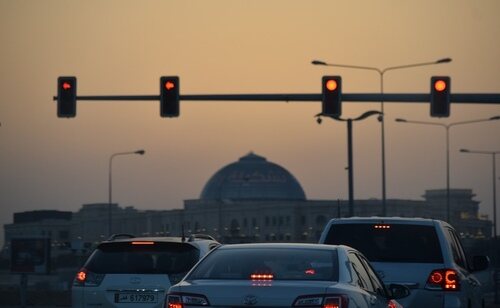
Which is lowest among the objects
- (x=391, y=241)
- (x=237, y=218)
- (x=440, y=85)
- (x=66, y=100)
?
(x=391, y=241)

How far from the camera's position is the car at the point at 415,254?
17.1 m

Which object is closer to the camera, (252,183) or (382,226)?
(382,226)

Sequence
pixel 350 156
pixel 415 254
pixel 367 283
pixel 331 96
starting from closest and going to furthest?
pixel 367 283, pixel 415 254, pixel 331 96, pixel 350 156

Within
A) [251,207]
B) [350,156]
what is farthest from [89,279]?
[251,207]

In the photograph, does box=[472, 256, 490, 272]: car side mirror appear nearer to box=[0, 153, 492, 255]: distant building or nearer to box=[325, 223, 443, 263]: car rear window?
box=[325, 223, 443, 263]: car rear window

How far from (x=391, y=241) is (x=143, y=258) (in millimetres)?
3091

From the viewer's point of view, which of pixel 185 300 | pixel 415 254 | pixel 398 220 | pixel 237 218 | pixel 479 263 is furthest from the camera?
pixel 237 218

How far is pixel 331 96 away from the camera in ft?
104

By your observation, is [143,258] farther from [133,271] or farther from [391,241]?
[391,241]

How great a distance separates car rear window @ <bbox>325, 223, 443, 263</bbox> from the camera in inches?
690

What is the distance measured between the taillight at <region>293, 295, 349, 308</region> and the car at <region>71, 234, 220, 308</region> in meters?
5.97

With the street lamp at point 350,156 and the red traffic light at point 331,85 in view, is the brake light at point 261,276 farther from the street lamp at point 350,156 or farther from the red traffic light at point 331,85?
the street lamp at point 350,156

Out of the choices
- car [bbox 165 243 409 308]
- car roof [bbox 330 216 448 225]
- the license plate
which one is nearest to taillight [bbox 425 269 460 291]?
car roof [bbox 330 216 448 225]

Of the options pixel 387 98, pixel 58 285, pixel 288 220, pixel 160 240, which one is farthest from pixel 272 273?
pixel 288 220
